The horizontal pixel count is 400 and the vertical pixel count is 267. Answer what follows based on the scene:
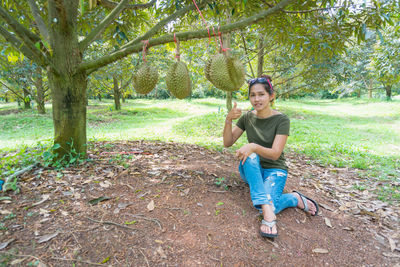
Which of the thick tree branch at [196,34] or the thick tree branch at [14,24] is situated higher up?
the thick tree branch at [14,24]

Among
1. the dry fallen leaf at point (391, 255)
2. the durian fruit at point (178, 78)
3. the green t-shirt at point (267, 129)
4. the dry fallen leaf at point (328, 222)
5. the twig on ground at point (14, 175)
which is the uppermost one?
the durian fruit at point (178, 78)

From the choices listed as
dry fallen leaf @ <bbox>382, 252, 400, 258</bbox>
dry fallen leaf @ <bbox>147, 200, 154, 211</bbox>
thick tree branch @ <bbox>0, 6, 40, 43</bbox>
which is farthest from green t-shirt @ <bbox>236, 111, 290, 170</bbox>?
thick tree branch @ <bbox>0, 6, 40, 43</bbox>

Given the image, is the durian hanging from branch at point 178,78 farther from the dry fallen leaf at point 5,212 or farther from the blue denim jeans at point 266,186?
the dry fallen leaf at point 5,212

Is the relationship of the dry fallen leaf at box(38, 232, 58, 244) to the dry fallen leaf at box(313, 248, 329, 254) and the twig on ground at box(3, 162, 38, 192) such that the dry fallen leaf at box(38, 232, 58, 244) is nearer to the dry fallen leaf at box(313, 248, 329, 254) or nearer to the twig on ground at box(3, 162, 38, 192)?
the twig on ground at box(3, 162, 38, 192)

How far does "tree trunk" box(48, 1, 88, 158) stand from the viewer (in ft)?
7.89

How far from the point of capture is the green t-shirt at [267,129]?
2047 mm

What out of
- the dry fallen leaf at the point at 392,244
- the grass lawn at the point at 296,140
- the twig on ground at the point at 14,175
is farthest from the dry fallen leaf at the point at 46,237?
the dry fallen leaf at the point at 392,244

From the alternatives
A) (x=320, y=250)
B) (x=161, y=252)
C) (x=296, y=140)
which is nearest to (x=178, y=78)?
(x=161, y=252)

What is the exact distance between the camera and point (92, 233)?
1.69 metres

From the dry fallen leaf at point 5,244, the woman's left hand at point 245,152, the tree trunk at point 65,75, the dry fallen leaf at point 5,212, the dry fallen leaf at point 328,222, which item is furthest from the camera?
the tree trunk at point 65,75

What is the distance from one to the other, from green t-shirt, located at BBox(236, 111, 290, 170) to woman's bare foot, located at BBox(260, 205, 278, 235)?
423mm

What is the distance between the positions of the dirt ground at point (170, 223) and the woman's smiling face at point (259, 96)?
2.96ft

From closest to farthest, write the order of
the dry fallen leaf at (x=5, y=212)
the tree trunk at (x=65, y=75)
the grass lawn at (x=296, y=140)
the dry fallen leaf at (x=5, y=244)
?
the dry fallen leaf at (x=5, y=244)
the dry fallen leaf at (x=5, y=212)
the tree trunk at (x=65, y=75)
the grass lawn at (x=296, y=140)

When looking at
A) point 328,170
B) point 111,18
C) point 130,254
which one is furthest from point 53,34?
point 328,170
